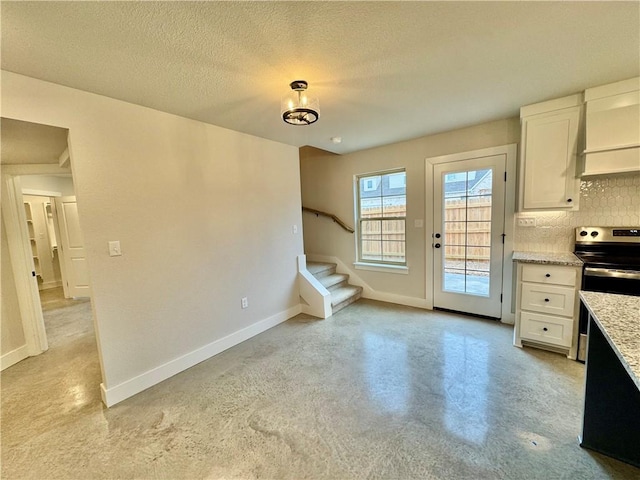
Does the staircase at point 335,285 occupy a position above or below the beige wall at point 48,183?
below

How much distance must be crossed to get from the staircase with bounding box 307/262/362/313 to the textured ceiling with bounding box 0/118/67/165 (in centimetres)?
315

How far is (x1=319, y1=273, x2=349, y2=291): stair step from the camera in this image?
13.3 feet

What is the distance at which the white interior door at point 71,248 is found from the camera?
194 inches

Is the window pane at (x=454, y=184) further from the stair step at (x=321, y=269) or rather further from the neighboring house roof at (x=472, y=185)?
the stair step at (x=321, y=269)

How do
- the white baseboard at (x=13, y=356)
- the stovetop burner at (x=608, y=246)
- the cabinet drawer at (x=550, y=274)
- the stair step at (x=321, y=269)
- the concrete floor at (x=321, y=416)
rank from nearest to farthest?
the concrete floor at (x=321, y=416)
the stovetop burner at (x=608, y=246)
the cabinet drawer at (x=550, y=274)
the white baseboard at (x=13, y=356)
the stair step at (x=321, y=269)

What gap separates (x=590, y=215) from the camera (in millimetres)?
2527

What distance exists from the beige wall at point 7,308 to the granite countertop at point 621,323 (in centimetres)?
460

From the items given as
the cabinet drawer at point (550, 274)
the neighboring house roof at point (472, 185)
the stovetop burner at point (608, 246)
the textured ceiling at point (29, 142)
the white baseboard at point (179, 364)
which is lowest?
the white baseboard at point (179, 364)

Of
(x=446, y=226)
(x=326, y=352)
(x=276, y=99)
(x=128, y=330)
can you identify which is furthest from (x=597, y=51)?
(x=128, y=330)

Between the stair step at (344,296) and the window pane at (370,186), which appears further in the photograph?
the window pane at (370,186)

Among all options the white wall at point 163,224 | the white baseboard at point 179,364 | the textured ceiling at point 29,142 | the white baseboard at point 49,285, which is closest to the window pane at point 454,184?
the white wall at point 163,224

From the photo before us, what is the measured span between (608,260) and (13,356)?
5.81 metres

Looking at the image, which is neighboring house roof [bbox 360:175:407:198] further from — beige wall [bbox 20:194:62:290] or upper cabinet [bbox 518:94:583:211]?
beige wall [bbox 20:194:62:290]

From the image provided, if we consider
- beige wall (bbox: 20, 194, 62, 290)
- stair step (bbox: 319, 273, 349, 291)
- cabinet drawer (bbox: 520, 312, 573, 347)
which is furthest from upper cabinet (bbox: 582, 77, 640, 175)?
beige wall (bbox: 20, 194, 62, 290)
